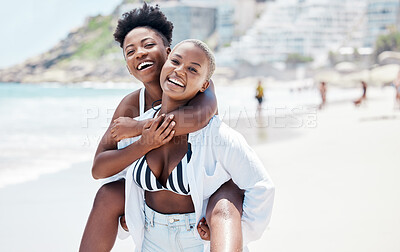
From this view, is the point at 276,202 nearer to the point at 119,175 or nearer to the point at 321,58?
the point at 119,175

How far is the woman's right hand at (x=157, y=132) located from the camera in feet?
6.57

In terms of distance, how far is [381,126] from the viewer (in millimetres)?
11211

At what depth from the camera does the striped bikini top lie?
2.05 meters

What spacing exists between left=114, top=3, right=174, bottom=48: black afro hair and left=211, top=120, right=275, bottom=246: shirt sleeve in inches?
26.2

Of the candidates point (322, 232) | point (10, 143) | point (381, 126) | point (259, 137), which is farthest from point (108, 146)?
point (381, 126)

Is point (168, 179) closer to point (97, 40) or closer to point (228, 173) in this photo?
point (228, 173)

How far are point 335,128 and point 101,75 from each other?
3617 inches

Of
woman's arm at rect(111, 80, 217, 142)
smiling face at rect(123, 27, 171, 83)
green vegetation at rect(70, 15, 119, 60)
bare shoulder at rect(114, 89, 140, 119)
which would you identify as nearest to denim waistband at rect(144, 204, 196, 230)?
woman's arm at rect(111, 80, 217, 142)

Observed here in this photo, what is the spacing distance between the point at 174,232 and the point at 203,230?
14 cm

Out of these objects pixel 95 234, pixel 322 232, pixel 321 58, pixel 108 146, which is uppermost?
pixel 321 58

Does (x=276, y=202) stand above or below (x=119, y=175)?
below

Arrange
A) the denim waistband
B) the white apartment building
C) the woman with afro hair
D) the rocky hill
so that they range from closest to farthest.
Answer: the woman with afro hair < the denim waistband < the white apartment building < the rocky hill

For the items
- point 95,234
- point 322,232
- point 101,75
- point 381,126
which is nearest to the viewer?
point 95,234

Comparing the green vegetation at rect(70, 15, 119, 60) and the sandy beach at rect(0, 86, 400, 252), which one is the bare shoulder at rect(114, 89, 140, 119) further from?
the green vegetation at rect(70, 15, 119, 60)
